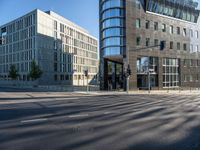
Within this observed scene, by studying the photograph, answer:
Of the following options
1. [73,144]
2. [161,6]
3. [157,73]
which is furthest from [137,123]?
[161,6]

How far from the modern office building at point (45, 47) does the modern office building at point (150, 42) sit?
33794 millimetres

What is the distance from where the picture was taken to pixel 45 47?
241ft

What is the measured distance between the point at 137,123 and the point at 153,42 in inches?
1386

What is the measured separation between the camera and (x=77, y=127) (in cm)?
871

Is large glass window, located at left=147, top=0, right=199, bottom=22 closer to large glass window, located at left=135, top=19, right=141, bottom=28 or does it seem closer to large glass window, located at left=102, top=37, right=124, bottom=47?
large glass window, located at left=135, top=19, right=141, bottom=28

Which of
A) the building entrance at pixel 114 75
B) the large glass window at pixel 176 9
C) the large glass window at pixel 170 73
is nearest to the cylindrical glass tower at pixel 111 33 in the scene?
the building entrance at pixel 114 75

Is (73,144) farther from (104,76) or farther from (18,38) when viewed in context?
(18,38)

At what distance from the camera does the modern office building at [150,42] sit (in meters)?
38.6

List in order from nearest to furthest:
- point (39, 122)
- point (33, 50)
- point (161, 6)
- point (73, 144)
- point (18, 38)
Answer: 1. point (73, 144)
2. point (39, 122)
3. point (161, 6)
4. point (33, 50)
5. point (18, 38)

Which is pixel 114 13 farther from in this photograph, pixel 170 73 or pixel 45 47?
pixel 45 47

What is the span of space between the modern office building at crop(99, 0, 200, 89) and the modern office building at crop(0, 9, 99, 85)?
33.8 m

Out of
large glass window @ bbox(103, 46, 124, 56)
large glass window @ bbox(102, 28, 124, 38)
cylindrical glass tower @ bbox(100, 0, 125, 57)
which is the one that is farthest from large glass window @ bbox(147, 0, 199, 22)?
large glass window @ bbox(103, 46, 124, 56)

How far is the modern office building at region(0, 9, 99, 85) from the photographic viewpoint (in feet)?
234

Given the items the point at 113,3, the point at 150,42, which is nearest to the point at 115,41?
the point at 113,3
